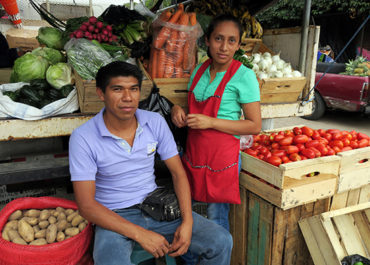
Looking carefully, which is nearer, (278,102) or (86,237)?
(86,237)

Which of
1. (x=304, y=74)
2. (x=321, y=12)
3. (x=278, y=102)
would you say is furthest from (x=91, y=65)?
(x=321, y=12)

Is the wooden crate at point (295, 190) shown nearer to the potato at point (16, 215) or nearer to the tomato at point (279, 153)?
the tomato at point (279, 153)

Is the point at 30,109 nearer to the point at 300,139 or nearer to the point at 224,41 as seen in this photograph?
the point at 224,41

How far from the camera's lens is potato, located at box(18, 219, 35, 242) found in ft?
6.01

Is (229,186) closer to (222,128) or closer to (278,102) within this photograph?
(222,128)

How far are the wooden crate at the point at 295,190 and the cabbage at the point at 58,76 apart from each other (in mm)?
1727

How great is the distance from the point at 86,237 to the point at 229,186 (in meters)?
0.99

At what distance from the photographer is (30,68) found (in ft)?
8.96

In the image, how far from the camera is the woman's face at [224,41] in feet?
6.31

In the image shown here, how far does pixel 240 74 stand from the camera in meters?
1.95

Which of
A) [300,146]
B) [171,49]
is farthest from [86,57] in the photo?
[300,146]

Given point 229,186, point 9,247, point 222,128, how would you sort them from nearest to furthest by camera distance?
point 9,247 → point 222,128 → point 229,186

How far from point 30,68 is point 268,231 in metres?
2.42

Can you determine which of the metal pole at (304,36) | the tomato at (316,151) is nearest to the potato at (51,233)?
the tomato at (316,151)
